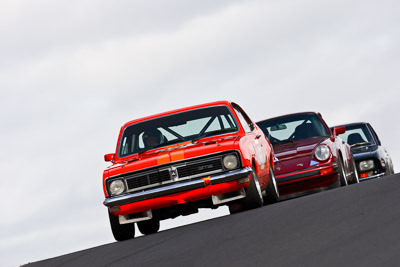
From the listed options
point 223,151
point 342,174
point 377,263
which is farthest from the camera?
point 342,174

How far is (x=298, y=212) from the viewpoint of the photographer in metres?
8.66

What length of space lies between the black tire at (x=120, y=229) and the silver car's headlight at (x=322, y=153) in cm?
401

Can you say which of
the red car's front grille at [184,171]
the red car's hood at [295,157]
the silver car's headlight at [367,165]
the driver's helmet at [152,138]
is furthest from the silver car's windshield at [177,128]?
the silver car's headlight at [367,165]

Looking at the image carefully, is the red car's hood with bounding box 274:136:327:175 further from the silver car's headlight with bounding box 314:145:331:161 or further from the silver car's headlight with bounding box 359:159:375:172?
the silver car's headlight with bounding box 359:159:375:172

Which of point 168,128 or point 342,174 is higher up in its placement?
point 168,128

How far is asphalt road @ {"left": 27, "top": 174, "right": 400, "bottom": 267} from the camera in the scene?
5914mm

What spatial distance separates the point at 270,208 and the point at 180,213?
1.30m

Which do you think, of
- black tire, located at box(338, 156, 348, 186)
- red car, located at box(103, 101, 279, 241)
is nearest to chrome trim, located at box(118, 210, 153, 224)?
red car, located at box(103, 101, 279, 241)

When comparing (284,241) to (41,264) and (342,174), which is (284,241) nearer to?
(41,264)

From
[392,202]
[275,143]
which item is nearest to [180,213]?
[392,202]

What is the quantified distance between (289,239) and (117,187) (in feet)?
12.9

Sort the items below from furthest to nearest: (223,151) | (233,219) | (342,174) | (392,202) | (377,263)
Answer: (342,174)
(223,151)
(233,219)
(392,202)
(377,263)

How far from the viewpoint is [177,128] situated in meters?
11.5

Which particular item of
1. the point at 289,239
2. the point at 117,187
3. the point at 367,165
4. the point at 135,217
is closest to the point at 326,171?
the point at 135,217
